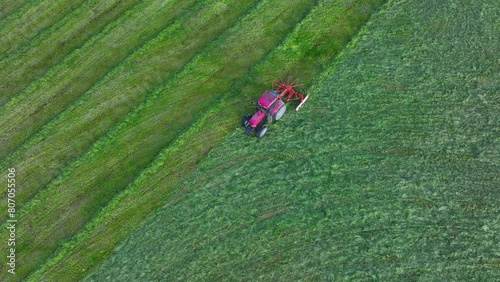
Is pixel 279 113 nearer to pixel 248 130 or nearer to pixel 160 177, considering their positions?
pixel 248 130

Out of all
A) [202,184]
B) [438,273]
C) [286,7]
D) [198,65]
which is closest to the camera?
[438,273]

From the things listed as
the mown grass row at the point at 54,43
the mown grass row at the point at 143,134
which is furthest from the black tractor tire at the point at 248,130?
the mown grass row at the point at 54,43

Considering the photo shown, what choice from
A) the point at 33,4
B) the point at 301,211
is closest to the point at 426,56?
the point at 301,211

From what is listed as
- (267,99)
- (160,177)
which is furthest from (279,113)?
(160,177)

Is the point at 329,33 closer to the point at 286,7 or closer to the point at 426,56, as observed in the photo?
the point at 286,7

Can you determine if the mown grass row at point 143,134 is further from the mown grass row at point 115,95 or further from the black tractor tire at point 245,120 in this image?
the black tractor tire at point 245,120
